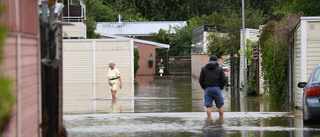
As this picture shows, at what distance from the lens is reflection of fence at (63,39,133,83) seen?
38.8 metres

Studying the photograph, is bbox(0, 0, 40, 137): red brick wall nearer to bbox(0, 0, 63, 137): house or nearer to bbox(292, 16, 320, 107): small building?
bbox(0, 0, 63, 137): house

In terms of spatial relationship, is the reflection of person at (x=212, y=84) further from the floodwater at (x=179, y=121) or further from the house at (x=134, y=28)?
the house at (x=134, y=28)

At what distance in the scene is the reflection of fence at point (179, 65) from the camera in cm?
5584

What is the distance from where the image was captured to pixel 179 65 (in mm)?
56438

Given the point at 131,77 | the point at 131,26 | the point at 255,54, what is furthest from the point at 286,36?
the point at 131,26

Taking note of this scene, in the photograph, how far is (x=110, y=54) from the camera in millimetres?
39156

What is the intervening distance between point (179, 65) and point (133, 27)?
675 inches

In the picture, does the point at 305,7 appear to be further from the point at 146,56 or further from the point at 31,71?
the point at 31,71

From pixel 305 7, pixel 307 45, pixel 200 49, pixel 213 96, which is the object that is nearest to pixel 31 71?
pixel 213 96

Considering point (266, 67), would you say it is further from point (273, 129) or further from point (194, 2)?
point (194, 2)

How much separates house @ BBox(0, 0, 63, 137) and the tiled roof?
61.8 m

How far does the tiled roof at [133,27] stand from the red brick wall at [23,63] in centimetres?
6337

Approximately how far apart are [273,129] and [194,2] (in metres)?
66.6

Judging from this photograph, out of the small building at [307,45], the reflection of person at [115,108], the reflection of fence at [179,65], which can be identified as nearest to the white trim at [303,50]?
the small building at [307,45]
